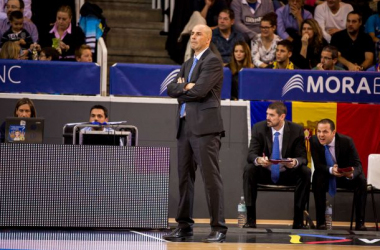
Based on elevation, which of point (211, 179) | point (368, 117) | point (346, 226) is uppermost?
point (368, 117)

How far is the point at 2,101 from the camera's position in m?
9.99

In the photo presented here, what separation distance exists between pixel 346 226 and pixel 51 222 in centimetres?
404

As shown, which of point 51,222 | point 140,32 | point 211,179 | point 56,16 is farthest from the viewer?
point 140,32

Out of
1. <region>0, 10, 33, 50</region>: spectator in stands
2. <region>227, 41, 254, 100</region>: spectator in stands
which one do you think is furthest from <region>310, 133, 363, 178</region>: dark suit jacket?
<region>0, 10, 33, 50</region>: spectator in stands

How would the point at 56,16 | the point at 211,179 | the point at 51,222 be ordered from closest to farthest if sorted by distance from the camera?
1. the point at 211,179
2. the point at 51,222
3. the point at 56,16

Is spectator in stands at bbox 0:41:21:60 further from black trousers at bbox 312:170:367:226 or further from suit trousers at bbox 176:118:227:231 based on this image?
black trousers at bbox 312:170:367:226

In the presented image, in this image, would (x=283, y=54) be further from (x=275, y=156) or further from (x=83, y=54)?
(x=83, y=54)

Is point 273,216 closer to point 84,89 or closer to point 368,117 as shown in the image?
point 368,117

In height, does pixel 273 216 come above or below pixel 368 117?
below

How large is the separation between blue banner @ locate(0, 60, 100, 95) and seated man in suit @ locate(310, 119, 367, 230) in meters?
3.00

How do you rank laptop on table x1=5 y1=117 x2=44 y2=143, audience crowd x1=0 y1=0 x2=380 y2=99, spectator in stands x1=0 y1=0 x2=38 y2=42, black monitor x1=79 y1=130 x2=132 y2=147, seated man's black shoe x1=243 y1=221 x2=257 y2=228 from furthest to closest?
1. spectator in stands x1=0 y1=0 x2=38 y2=42
2. audience crowd x1=0 y1=0 x2=380 y2=99
3. seated man's black shoe x1=243 y1=221 x2=257 y2=228
4. black monitor x1=79 y1=130 x2=132 y2=147
5. laptop on table x1=5 y1=117 x2=44 y2=143

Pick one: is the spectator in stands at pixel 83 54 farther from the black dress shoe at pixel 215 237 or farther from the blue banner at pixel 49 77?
the black dress shoe at pixel 215 237

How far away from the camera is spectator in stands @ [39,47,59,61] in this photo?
10531 mm

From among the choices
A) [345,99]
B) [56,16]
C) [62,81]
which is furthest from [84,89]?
[345,99]
